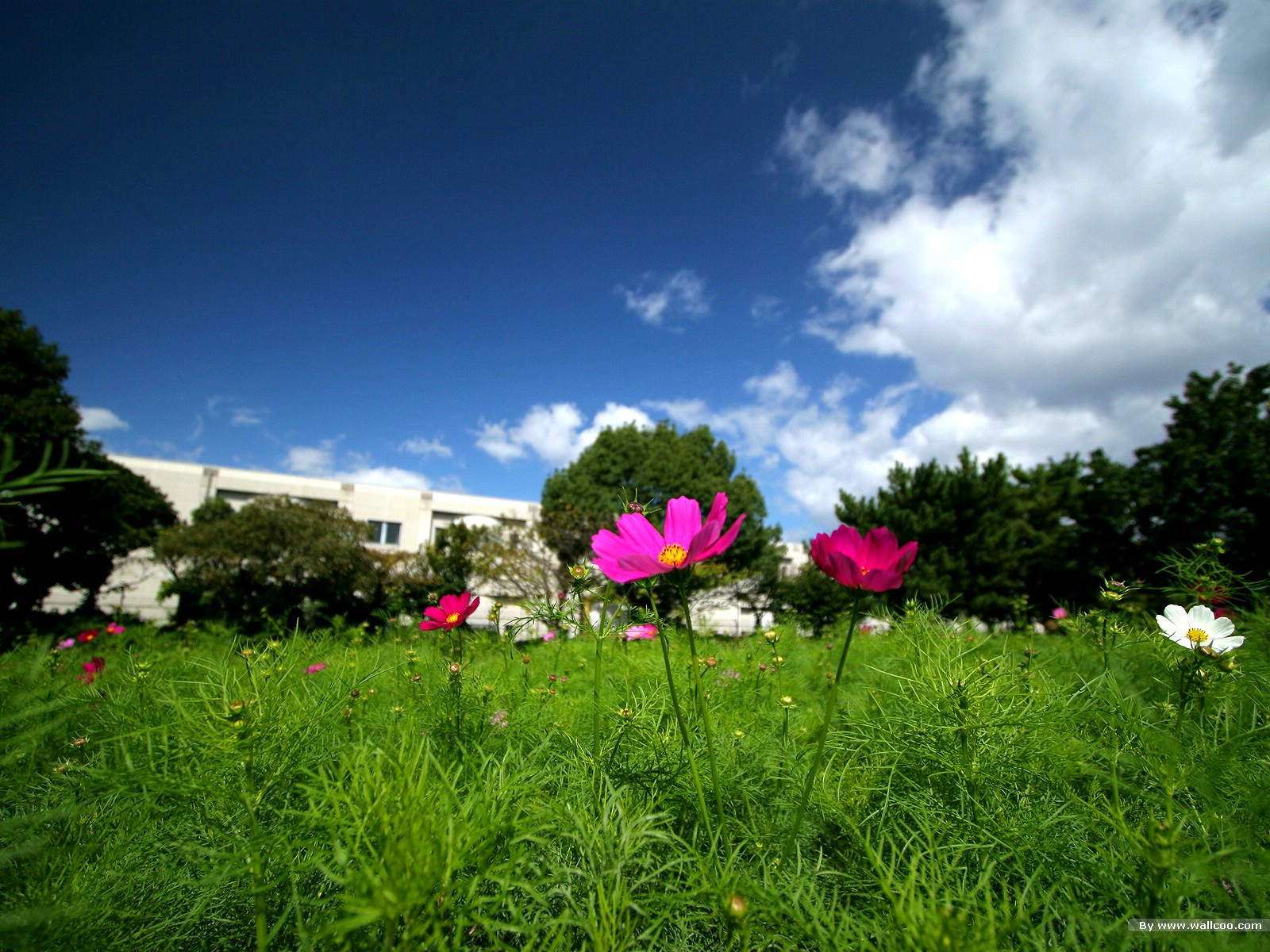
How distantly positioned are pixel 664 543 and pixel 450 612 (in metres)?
0.88

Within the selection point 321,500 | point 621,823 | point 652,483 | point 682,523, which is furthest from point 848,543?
point 321,500

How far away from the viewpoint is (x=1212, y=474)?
12.2m

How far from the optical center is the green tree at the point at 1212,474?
1131 cm

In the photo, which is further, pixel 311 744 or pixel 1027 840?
pixel 311 744

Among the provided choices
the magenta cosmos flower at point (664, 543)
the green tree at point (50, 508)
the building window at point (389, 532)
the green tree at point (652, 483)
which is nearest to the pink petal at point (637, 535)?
the magenta cosmos flower at point (664, 543)

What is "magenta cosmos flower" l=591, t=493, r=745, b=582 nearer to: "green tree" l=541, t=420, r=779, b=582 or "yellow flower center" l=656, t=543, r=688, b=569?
"yellow flower center" l=656, t=543, r=688, b=569

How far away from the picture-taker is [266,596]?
1304cm

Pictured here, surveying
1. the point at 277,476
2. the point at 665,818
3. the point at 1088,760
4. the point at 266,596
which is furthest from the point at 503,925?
the point at 277,476

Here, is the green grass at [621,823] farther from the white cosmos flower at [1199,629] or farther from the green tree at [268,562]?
the green tree at [268,562]

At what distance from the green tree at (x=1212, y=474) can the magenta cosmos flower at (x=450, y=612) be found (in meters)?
14.7

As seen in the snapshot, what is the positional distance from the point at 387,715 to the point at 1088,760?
1.63 metres

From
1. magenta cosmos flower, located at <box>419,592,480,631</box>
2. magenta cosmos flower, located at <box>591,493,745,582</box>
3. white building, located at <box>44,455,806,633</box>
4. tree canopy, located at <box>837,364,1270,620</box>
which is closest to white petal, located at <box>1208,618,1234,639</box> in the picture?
magenta cosmos flower, located at <box>591,493,745,582</box>

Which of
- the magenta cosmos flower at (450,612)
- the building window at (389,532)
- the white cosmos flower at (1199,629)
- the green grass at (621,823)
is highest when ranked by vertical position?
the building window at (389,532)

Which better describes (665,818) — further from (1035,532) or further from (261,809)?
(1035,532)
